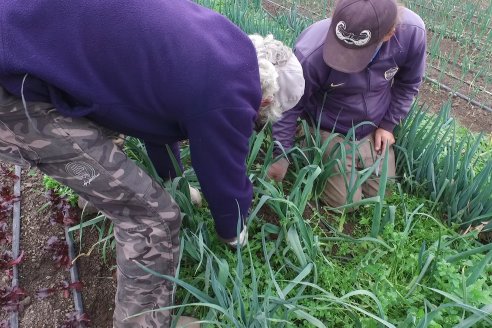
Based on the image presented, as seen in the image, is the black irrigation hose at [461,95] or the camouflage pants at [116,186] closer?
A: the camouflage pants at [116,186]

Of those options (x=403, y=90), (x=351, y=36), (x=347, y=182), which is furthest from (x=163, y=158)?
(x=403, y=90)

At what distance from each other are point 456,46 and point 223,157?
352 centimetres

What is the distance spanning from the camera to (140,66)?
3.31ft

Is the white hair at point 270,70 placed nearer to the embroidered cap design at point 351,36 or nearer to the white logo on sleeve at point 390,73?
the embroidered cap design at point 351,36

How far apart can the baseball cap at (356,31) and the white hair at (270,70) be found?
1.40ft

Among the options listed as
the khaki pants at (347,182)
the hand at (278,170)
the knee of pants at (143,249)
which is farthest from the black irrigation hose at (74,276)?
the khaki pants at (347,182)

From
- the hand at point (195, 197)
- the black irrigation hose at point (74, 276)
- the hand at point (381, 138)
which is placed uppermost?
the hand at point (381, 138)

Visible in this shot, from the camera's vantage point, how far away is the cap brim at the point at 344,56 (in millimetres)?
1636

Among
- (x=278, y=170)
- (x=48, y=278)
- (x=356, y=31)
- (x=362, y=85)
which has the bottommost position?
(x=48, y=278)

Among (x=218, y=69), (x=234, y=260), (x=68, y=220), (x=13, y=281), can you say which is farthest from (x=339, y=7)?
(x=13, y=281)

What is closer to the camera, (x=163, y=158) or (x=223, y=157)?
(x=223, y=157)

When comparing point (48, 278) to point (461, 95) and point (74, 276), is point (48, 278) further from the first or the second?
point (461, 95)

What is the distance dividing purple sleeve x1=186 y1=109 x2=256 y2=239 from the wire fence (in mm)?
2180

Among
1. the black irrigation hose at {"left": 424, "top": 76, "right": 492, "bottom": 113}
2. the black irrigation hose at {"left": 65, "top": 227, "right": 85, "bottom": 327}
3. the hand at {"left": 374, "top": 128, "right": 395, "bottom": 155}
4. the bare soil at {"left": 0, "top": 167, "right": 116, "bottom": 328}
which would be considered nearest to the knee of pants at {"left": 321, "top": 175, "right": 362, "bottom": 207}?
the hand at {"left": 374, "top": 128, "right": 395, "bottom": 155}
